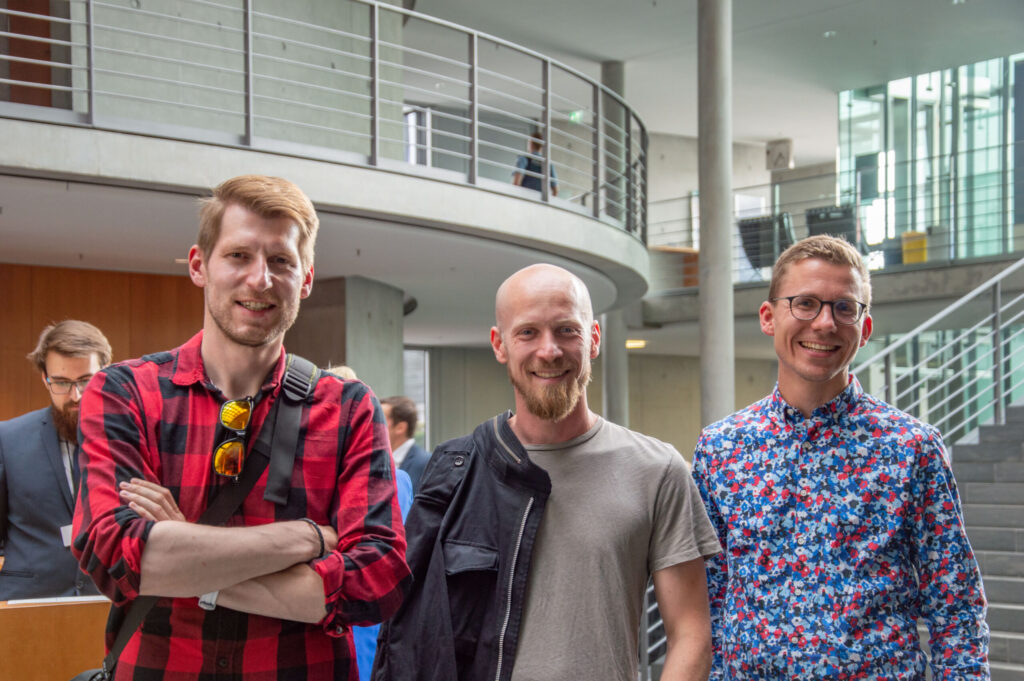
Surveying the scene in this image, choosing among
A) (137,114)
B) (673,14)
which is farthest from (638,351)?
(137,114)

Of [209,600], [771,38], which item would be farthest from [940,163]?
[209,600]

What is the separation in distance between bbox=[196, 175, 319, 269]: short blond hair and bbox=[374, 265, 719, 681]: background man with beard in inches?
18.8

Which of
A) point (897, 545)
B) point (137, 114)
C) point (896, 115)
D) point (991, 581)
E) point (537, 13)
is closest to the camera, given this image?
point (897, 545)

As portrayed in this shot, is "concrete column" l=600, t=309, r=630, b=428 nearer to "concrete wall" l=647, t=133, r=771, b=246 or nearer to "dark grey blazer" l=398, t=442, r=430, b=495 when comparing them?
"concrete wall" l=647, t=133, r=771, b=246

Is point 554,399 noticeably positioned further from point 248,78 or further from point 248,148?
point 248,78

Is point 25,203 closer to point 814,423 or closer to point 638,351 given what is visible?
point 814,423

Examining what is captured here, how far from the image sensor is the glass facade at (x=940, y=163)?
13523 mm

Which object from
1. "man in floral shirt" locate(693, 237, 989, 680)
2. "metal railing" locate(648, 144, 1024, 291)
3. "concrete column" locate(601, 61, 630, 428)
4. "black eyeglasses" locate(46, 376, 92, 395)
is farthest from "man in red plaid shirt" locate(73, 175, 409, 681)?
"concrete column" locate(601, 61, 630, 428)

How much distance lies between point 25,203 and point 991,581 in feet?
22.6

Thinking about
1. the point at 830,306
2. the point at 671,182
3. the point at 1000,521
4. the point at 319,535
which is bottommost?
the point at 1000,521

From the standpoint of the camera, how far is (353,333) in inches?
400

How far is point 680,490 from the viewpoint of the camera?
200 centimetres

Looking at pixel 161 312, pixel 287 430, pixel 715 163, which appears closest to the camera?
pixel 287 430

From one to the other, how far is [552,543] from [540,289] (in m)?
0.54
